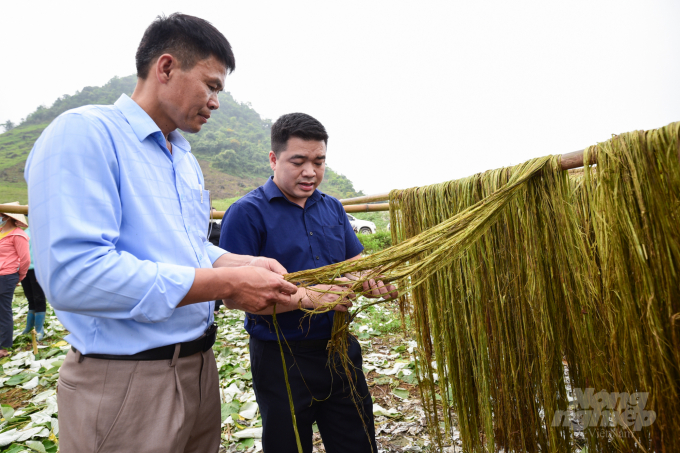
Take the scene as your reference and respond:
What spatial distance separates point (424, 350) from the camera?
2562mm

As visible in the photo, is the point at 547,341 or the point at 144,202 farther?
the point at 547,341

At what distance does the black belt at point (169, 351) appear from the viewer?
1296 mm

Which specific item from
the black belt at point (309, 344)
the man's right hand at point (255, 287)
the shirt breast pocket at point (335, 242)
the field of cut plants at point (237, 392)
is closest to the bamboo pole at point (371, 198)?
the shirt breast pocket at point (335, 242)

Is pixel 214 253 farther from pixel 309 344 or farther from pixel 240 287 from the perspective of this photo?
pixel 309 344

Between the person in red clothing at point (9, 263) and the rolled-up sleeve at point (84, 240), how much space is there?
5834 mm

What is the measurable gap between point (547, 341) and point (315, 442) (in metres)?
2.37

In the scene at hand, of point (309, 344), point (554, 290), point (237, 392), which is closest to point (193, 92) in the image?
point (309, 344)

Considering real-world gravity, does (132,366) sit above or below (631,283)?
below

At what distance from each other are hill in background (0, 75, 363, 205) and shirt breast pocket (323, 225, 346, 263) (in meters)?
39.7

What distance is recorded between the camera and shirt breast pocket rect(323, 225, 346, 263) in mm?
2205

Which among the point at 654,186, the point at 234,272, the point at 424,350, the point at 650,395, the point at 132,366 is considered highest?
the point at 654,186

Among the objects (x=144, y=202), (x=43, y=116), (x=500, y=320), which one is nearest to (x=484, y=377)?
(x=500, y=320)

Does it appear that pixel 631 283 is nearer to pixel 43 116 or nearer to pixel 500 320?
pixel 500 320

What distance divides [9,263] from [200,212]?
575 cm
